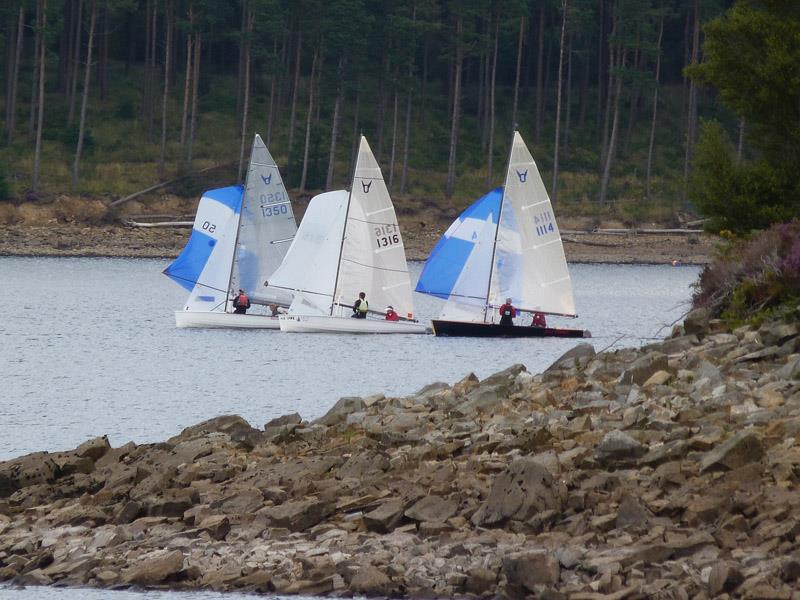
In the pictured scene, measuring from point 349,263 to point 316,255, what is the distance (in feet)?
3.44

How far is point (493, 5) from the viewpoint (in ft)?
287

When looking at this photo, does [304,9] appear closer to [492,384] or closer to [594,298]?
[594,298]

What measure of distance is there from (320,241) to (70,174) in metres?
37.6

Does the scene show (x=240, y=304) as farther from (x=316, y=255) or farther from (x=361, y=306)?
(x=361, y=306)

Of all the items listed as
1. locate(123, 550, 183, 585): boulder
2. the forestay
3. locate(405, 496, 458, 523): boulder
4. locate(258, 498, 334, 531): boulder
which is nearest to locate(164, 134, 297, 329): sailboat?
the forestay

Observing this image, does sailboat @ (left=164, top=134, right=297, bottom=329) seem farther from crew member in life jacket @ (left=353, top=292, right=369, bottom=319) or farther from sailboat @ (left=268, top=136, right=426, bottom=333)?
crew member in life jacket @ (left=353, top=292, right=369, bottom=319)

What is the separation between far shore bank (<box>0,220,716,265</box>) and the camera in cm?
7994

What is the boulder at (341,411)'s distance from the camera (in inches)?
883

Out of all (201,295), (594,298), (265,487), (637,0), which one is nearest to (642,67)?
(637,0)

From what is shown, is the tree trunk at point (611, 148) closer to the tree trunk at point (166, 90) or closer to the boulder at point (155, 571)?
the tree trunk at point (166, 90)

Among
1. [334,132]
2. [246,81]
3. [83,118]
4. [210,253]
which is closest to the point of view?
[210,253]

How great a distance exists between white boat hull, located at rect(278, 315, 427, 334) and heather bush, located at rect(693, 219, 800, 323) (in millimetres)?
21759

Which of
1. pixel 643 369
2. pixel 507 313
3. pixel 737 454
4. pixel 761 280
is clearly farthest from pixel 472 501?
pixel 507 313

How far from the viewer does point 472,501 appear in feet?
53.5
